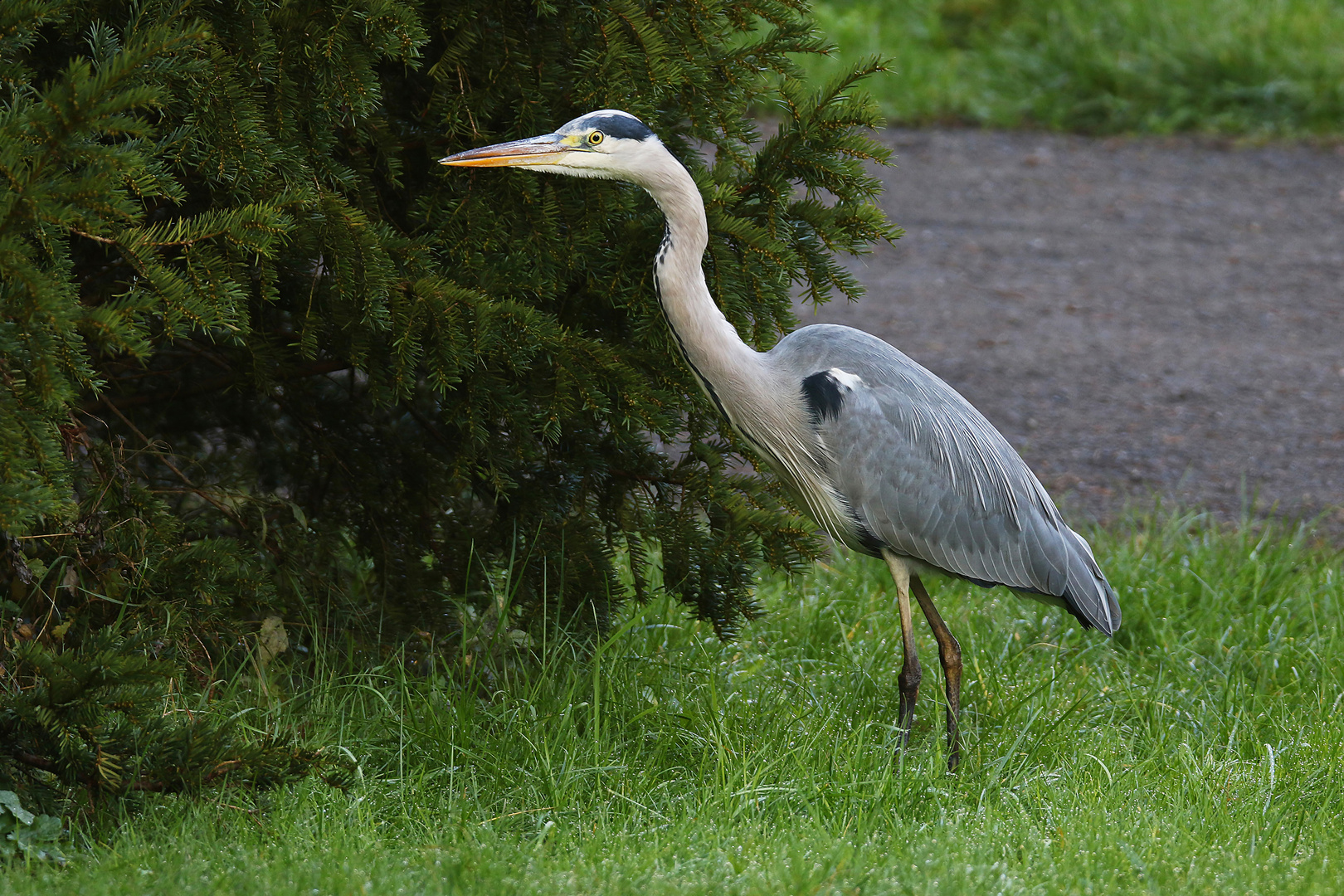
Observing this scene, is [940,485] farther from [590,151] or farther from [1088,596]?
[590,151]

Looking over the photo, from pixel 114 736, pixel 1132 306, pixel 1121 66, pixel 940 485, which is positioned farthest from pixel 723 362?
pixel 1121 66

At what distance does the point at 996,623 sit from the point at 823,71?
7887 mm

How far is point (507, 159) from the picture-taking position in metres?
3.50

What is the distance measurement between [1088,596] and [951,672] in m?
0.50

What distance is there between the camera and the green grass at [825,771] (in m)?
3.17

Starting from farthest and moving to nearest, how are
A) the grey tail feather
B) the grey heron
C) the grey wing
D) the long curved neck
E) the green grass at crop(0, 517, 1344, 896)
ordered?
the grey tail feather
the grey wing
the grey heron
the long curved neck
the green grass at crop(0, 517, 1344, 896)

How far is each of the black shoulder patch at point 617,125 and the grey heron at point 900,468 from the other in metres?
0.26

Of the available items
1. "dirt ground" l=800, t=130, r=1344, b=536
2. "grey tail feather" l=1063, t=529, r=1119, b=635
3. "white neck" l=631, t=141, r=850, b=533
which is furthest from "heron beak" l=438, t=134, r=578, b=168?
"dirt ground" l=800, t=130, r=1344, b=536

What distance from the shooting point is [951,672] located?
169 inches

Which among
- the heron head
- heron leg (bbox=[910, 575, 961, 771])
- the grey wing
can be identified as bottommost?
heron leg (bbox=[910, 575, 961, 771])

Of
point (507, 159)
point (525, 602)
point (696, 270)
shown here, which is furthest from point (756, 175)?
point (525, 602)

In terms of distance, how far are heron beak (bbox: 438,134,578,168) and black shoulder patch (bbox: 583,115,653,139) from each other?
0.08 metres

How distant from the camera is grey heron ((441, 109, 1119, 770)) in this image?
4074 millimetres

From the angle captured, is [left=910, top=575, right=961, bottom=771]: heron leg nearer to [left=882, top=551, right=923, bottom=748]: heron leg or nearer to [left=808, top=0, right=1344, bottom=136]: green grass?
[left=882, top=551, right=923, bottom=748]: heron leg
